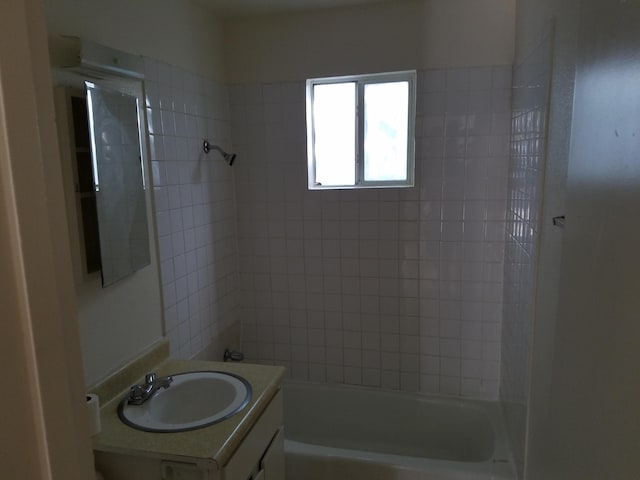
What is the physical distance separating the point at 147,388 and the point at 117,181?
0.76 m

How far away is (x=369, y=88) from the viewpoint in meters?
2.54

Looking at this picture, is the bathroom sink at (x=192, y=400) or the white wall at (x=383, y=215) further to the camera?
the white wall at (x=383, y=215)

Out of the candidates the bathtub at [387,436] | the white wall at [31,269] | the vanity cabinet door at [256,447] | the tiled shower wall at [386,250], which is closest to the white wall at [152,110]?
the tiled shower wall at [386,250]

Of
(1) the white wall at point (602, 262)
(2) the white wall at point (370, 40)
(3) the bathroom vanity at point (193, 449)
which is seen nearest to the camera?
(1) the white wall at point (602, 262)

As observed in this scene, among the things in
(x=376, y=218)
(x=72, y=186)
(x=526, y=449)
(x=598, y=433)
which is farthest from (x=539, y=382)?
(x=72, y=186)

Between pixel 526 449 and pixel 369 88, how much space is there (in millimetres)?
1941

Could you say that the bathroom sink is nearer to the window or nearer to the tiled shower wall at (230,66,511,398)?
the tiled shower wall at (230,66,511,398)

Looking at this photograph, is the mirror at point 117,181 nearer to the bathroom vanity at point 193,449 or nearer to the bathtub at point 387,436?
the bathroom vanity at point 193,449

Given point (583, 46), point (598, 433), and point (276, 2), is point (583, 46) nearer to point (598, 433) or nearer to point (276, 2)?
point (598, 433)

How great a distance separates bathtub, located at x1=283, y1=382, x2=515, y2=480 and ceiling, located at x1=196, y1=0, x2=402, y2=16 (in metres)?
2.18

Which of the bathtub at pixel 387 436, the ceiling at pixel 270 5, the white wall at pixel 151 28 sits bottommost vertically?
the bathtub at pixel 387 436

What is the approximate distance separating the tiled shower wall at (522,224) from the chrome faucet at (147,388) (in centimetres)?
139

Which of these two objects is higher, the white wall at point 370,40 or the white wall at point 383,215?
the white wall at point 370,40

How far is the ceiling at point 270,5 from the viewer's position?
7.50 feet
